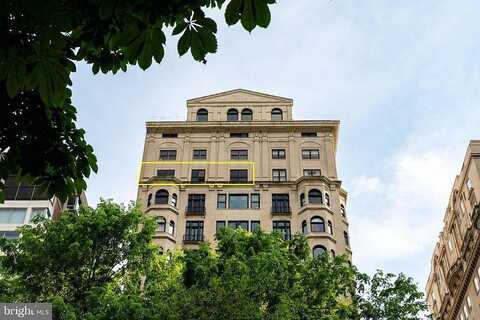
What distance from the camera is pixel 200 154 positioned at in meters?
47.8

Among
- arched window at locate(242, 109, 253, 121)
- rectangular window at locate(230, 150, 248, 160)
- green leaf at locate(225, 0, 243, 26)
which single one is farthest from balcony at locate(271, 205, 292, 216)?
green leaf at locate(225, 0, 243, 26)

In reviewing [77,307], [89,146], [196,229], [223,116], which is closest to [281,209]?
[196,229]

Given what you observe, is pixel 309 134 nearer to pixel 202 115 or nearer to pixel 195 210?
pixel 202 115

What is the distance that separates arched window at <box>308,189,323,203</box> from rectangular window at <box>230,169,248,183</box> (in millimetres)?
5818

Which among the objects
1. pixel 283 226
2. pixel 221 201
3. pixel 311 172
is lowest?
pixel 283 226

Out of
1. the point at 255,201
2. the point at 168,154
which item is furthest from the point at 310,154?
the point at 168,154

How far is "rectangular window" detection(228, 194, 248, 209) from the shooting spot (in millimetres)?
43719

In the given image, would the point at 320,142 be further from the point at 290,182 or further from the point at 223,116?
the point at 223,116

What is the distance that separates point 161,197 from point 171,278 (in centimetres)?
2122

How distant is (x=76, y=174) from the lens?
571 cm

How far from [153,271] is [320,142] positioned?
28644 mm

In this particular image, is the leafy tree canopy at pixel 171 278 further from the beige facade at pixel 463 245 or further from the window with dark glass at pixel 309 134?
the window with dark glass at pixel 309 134

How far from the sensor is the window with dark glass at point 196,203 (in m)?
43.3

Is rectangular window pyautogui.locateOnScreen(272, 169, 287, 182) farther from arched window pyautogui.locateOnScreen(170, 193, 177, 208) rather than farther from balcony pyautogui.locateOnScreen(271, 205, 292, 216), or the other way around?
arched window pyautogui.locateOnScreen(170, 193, 177, 208)
